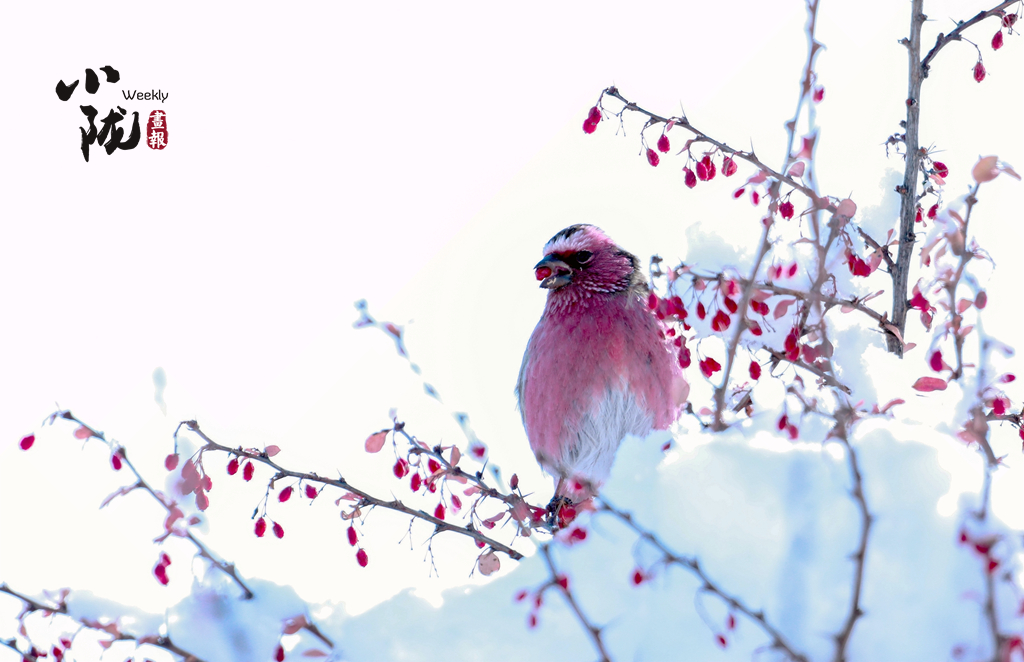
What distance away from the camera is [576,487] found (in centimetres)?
214

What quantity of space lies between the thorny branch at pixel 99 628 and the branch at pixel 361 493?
0.62 m

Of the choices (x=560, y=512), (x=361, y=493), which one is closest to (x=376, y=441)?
(x=361, y=493)

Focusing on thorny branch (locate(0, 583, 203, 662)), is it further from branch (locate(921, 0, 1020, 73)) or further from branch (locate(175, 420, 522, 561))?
branch (locate(921, 0, 1020, 73))

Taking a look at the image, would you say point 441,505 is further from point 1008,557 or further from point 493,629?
point 1008,557

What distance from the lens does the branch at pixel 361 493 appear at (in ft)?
8.73

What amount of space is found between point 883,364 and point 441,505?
1484mm

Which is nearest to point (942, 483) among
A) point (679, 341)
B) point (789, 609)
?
point (789, 609)

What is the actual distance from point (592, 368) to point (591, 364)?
17 mm

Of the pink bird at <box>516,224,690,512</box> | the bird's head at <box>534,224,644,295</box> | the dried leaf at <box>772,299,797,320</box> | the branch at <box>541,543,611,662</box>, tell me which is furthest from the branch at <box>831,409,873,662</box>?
the bird's head at <box>534,224,644,295</box>

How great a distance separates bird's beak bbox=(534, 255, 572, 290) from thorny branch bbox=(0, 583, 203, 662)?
2158 mm

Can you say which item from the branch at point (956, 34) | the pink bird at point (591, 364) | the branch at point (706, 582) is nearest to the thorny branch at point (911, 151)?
the branch at point (956, 34)

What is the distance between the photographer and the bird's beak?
12.2ft

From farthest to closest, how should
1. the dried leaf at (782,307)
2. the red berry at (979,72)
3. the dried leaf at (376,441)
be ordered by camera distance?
the red berry at (979,72)
the dried leaf at (376,441)
the dried leaf at (782,307)

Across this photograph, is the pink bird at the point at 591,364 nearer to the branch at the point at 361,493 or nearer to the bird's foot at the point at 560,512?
the bird's foot at the point at 560,512
